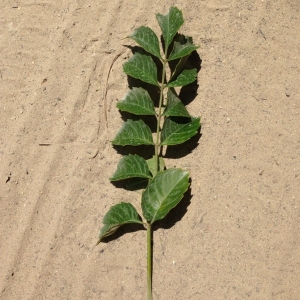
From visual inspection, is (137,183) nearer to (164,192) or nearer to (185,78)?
(164,192)

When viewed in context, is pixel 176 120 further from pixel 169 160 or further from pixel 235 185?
pixel 235 185

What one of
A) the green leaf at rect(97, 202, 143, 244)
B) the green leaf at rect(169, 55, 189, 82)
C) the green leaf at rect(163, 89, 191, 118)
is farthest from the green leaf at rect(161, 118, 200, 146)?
the green leaf at rect(97, 202, 143, 244)

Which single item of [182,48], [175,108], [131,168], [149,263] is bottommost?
[149,263]

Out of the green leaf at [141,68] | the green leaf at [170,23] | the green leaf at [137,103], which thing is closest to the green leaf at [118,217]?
the green leaf at [137,103]

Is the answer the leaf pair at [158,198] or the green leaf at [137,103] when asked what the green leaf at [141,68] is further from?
the leaf pair at [158,198]

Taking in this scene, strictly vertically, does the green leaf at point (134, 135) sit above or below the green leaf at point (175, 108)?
below

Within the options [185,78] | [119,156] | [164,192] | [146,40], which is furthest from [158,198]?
[146,40]

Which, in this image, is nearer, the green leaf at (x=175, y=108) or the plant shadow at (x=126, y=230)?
the green leaf at (x=175, y=108)
